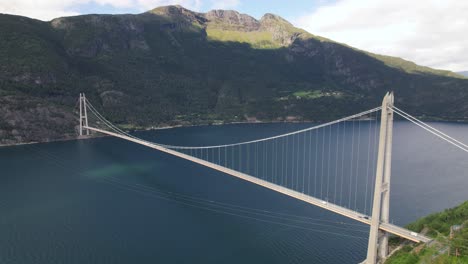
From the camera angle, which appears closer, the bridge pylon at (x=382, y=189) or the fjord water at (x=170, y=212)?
the bridge pylon at (x=382, y=189)

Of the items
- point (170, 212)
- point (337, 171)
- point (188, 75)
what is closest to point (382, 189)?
point (170, 212)

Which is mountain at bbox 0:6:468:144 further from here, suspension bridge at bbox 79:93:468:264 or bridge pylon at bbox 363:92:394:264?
bridge pylon at bbox 363:92:394:264

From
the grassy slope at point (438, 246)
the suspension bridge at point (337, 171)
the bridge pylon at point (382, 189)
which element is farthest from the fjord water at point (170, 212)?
the grassy slope at point (438, 246)

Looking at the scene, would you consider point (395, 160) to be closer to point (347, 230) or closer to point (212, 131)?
point (347, 230)

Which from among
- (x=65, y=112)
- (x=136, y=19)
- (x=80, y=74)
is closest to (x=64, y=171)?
(x=65, y=112)

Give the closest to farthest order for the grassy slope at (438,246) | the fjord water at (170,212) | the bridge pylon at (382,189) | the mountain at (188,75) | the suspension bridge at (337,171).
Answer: the grassy slope at (438,246), the bridge pylon at (382,189), the suspension bridge at (337,171), the fjord water at (170,212), the mountain at (188,75)

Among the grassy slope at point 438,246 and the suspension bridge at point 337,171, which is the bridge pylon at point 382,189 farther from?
the grassy slope at point 438,246

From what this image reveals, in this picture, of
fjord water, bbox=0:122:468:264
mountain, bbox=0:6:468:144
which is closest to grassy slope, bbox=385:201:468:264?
fjord water, bbox=0:122:468:264
